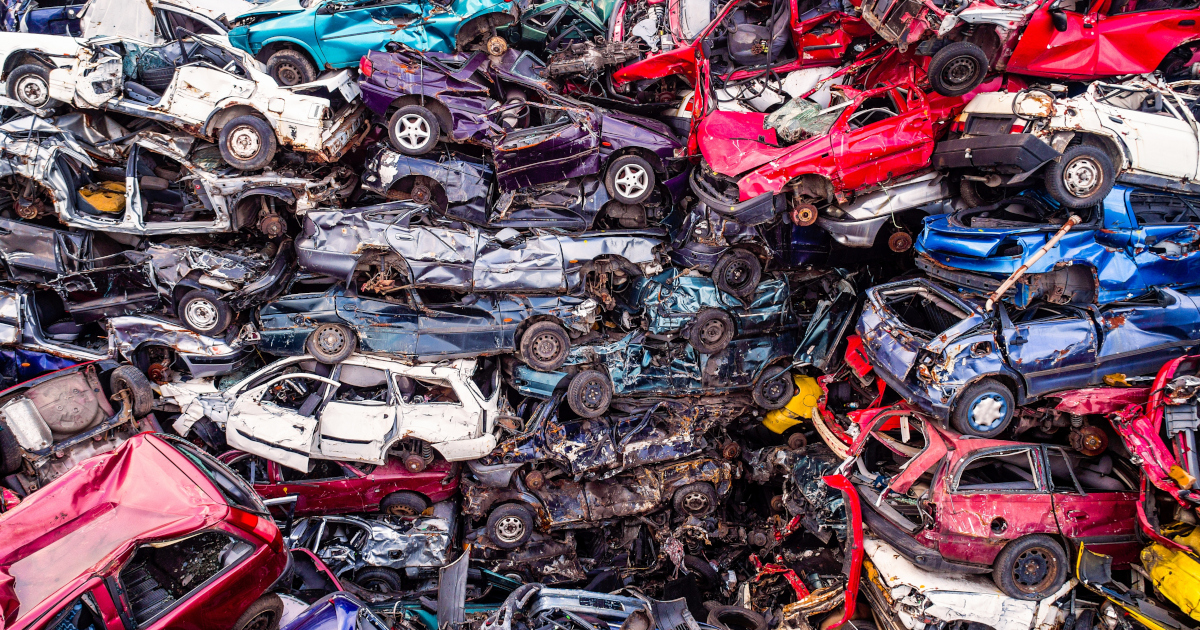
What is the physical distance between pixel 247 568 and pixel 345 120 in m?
5.01

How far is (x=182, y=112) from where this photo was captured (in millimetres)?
7344

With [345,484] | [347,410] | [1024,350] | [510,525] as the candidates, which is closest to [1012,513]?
[1024,350]

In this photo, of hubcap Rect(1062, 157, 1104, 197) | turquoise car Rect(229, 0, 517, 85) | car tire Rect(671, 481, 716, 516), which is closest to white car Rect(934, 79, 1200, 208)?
hubcap Rect(1062, 157, 1104, 197)

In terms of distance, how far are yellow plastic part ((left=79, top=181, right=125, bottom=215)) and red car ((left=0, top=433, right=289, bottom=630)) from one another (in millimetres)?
4108

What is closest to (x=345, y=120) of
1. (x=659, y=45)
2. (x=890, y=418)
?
(x=659, y=45)

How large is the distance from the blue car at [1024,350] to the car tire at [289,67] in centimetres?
723

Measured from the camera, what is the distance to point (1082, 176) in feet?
20.1

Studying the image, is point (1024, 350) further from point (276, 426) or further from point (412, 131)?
point (276, 426)

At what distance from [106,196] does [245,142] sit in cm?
205

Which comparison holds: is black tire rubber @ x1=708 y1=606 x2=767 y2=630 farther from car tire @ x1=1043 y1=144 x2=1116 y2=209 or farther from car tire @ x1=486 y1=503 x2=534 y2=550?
car tire @ x1=1043 y1=144 x2=1116 y2=209

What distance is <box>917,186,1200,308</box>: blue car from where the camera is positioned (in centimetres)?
600

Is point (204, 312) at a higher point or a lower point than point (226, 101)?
lower

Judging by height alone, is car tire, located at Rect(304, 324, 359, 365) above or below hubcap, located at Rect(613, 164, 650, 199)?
below

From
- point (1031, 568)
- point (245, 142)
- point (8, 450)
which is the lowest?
point (8, 450)
